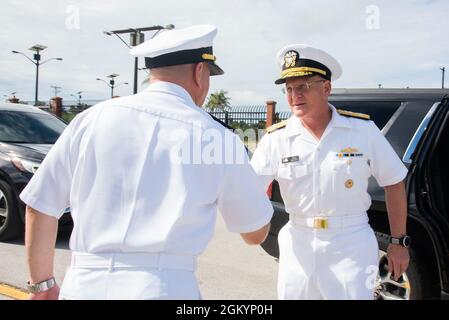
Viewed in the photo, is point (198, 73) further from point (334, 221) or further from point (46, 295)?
point (334, 221)

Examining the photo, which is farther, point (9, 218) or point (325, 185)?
point (9, 218)

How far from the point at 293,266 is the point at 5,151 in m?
4.08

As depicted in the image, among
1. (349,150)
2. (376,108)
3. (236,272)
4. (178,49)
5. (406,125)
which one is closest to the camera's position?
(178,49)

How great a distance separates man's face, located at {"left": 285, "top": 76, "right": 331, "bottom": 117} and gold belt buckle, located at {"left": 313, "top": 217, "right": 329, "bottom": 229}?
1.89 ft

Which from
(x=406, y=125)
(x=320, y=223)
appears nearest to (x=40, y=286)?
(x=320, y=223)

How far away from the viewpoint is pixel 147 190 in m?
1.35

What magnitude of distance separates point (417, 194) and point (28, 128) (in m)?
4.89

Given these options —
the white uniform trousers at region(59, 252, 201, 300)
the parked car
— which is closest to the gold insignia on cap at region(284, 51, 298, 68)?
the white uniform trousers at region(59, 252, 201, 300)

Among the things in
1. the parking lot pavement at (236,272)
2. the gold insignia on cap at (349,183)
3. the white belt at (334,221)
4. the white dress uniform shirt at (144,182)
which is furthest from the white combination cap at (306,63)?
the parking lot pavement at (236,272)

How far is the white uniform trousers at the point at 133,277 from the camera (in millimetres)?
1335

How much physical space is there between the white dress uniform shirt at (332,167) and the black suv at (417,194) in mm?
662

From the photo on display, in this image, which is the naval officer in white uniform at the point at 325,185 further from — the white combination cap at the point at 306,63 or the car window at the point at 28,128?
the car window at the point at 28,128

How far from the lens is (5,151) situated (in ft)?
16.8
